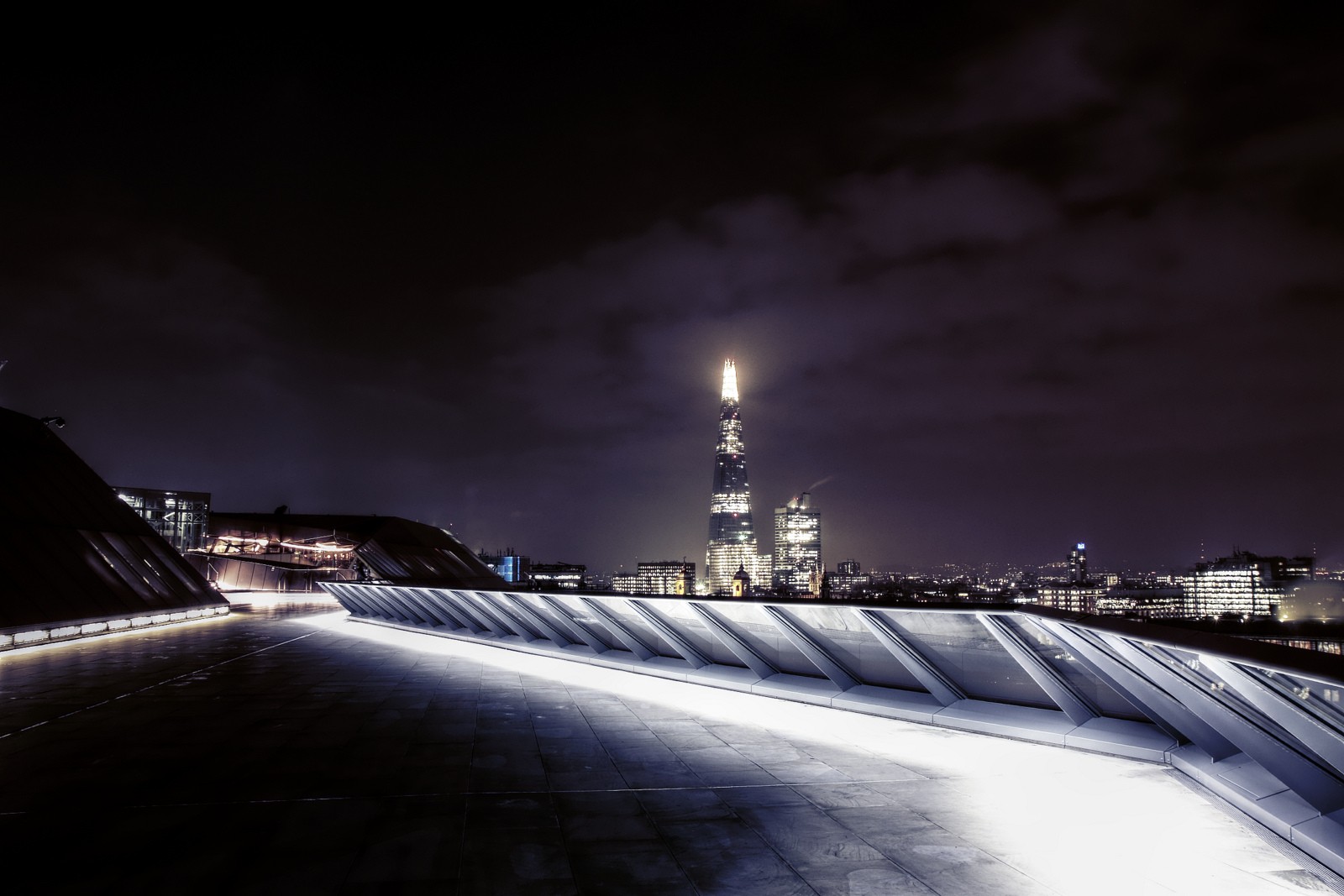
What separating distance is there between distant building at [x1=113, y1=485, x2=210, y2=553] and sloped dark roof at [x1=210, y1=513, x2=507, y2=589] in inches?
179

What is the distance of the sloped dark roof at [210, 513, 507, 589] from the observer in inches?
2576

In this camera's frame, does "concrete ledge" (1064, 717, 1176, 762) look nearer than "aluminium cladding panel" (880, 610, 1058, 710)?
Yes

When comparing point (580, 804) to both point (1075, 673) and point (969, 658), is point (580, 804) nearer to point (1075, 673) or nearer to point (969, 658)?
point (969, 658)

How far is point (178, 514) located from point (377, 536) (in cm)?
2376

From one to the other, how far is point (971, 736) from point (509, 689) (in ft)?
23.2

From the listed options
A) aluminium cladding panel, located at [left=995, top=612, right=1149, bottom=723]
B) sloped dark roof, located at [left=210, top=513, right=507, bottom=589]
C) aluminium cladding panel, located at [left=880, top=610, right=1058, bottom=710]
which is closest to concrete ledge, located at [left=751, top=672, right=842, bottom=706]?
aluminium cladding panel, located at [left=880, top=610, right=1058, bottom=710]

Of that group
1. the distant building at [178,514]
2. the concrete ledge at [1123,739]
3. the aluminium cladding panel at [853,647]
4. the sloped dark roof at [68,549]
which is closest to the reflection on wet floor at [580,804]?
the concrete ledge at [1123,739]

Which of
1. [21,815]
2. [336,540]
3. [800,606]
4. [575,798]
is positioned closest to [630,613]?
[800,606]

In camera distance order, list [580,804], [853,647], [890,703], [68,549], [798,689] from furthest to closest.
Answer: [68,549]
[798,689]
[853,647]
[890,703]
[580,804]

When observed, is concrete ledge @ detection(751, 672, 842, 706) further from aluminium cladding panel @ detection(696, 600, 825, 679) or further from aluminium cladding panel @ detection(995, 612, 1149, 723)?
aluminium cladding panel @ detection(995, 612, 1149, 723)

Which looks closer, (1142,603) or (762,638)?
(762,638)

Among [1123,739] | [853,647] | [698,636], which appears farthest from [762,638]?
[1123,739]

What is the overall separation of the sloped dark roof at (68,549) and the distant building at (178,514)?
54531 mm

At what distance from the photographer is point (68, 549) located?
69.9 ft
